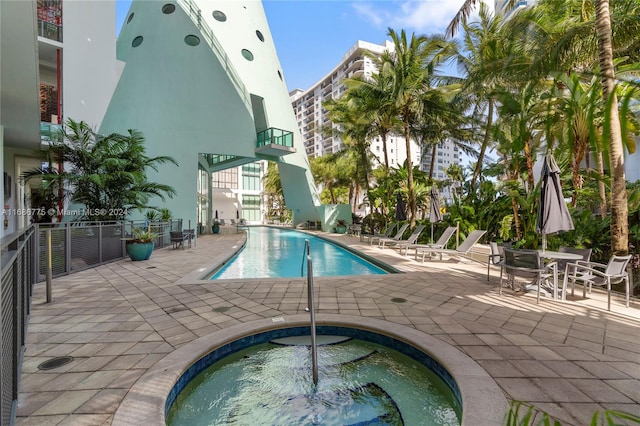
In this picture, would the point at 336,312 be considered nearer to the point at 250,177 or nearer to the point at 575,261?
the point at 575,261

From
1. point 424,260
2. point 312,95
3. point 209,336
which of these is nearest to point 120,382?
point 209,336

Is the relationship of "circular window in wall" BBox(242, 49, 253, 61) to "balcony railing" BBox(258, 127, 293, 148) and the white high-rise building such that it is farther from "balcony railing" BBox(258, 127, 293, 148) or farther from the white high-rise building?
the white high-rise building

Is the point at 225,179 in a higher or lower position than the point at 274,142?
higher

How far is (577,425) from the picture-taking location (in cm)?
206

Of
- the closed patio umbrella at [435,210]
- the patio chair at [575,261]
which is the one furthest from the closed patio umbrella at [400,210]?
the patio chair at [575,261]

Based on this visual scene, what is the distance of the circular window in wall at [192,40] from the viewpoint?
17969 mm

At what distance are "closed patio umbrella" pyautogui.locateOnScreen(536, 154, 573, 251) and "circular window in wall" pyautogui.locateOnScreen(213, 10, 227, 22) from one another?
20.7 meters

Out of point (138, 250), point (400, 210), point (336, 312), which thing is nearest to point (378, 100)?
point (400, 210)

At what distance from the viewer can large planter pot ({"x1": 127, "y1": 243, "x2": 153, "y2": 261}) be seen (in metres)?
8.80

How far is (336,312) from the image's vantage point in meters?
4.36

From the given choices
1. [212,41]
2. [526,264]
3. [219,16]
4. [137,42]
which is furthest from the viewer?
[219,16]

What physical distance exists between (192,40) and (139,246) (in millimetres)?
14451

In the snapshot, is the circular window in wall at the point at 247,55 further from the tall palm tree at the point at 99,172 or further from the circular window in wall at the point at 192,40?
the tall palm tree at the point at 99,172

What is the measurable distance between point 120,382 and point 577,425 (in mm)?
3386
